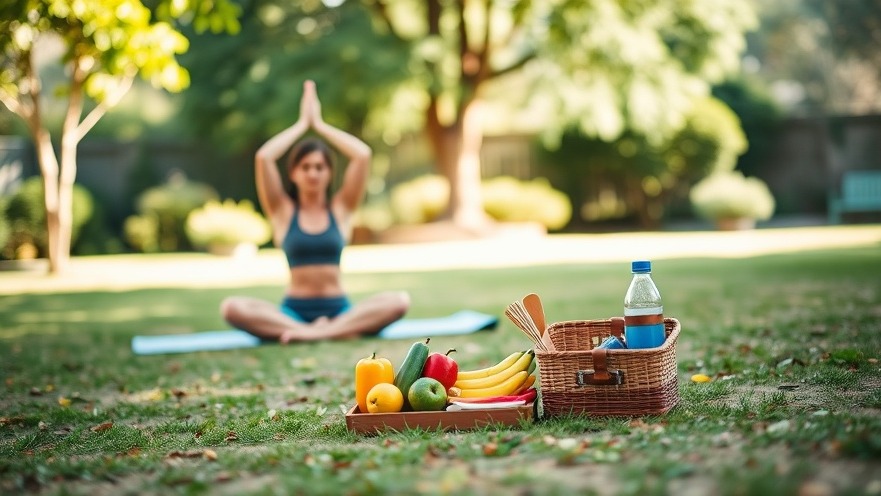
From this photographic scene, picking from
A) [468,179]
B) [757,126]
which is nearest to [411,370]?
[468,179]

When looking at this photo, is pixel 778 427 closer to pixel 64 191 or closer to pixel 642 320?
pixel 642 320

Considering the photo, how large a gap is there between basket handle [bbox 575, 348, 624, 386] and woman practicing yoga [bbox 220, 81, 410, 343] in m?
3.52

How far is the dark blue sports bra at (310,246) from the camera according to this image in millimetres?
7336

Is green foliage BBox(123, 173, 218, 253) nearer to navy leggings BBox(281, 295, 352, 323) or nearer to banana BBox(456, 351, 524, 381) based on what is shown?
navy leggings BBox(281, 295, 352, 323)

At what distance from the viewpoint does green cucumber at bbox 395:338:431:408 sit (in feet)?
13.1

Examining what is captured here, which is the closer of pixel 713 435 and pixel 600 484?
pixel 600 484

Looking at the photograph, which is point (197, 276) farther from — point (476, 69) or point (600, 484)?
point (600, 484)

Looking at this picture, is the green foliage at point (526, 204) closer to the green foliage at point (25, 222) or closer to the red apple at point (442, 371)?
the green foliage at point (25, 222)

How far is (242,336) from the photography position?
24.7ft

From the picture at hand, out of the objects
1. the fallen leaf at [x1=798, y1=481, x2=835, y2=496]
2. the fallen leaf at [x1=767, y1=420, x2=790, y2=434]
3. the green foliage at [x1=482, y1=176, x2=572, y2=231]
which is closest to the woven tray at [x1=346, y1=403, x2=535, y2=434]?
the fallen leaf at [x1=767, y1=420, x2=790, y2=434]

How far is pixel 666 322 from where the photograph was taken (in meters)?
4.39

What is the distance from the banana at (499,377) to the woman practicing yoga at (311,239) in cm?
309

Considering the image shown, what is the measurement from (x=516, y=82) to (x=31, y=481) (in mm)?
31356

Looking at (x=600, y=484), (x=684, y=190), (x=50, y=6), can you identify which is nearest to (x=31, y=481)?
(x=600, y=484)
